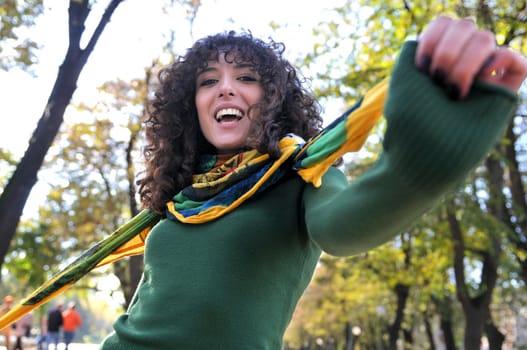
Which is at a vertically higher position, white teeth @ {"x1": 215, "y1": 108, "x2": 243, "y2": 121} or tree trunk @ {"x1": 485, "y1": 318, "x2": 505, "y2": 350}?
white teeth @ {"x1": 215, "y1": 108, "x2": 243, "y2": 121}

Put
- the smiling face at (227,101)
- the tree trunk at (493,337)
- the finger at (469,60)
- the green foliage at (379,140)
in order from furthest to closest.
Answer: the tree trunk at (493,337) < the green foliage at (379,140) < the smiling face at (227,101) < the finger at (469,60)

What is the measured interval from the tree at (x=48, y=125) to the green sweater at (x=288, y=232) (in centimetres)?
479

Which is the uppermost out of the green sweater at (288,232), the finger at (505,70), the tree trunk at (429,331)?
the finger at (505,70)

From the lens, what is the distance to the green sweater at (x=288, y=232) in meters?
1.01

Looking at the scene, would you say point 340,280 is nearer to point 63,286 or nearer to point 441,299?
point 441,299

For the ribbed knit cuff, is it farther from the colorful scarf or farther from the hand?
the colorful scarf

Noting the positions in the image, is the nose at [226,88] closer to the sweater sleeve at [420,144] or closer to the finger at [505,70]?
the sweater sleeve at [420,144]

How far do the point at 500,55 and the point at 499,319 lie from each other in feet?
124

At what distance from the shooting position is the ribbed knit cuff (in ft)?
3.26

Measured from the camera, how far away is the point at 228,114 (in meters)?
2.00

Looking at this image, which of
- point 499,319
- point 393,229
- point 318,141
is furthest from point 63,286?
point 499,319

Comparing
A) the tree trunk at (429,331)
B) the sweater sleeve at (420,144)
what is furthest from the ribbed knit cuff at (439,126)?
the tree trunk at (429,331)

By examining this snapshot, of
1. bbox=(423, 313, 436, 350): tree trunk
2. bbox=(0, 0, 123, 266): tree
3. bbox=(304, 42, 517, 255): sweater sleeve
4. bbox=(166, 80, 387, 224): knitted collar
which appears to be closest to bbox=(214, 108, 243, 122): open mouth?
bbox=(166, 80, 387, 224): knitted collar

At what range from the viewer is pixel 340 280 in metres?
A: 32.3
